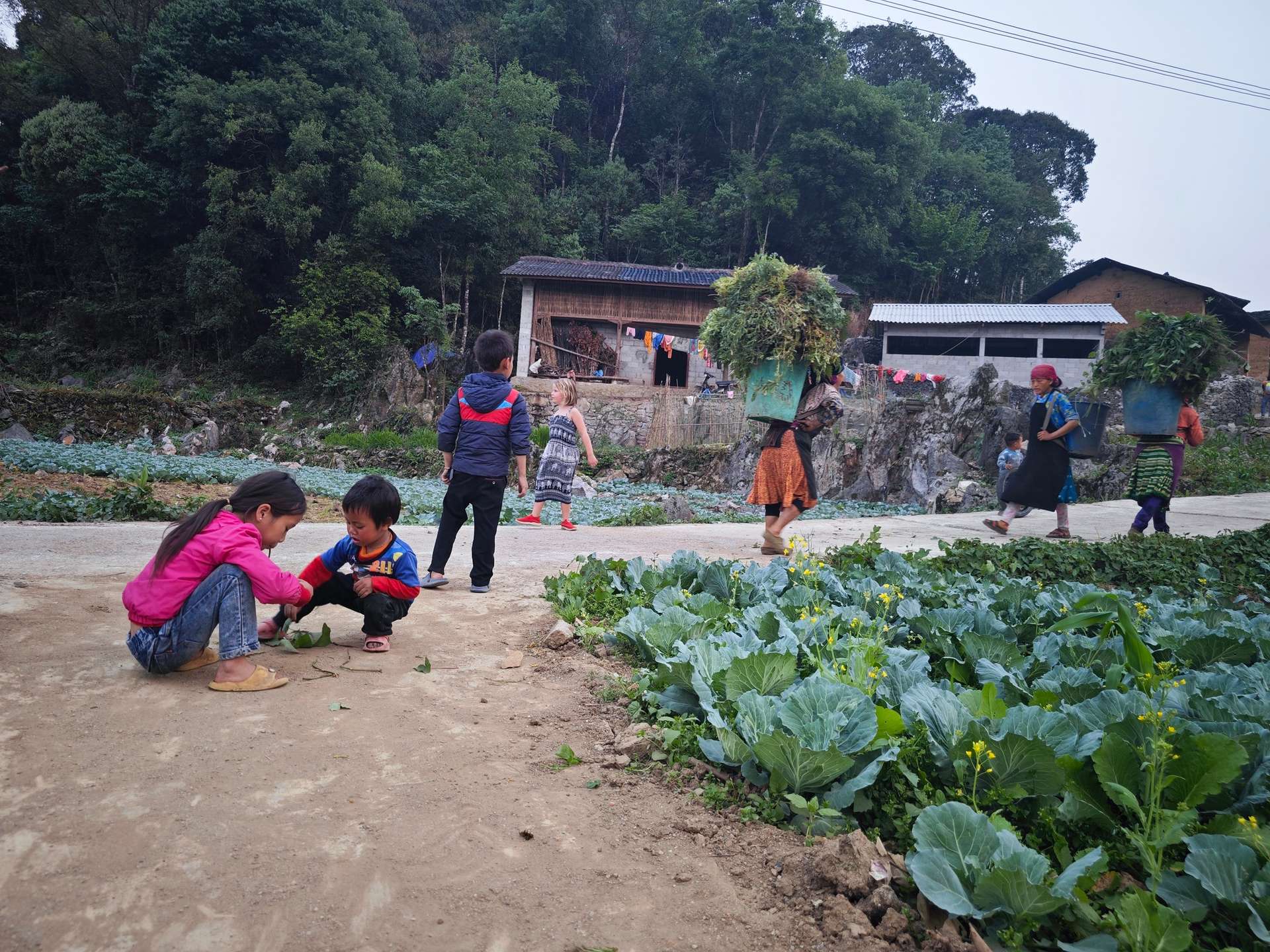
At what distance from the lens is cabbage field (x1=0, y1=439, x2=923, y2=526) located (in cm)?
1160

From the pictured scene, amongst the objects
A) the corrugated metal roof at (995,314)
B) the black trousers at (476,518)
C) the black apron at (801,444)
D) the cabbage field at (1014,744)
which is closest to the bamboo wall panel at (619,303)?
the corrugated metal roof at (995,314)

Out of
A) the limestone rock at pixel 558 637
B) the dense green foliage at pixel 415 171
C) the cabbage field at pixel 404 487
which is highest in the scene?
the dense green foliage at pixel 415 171

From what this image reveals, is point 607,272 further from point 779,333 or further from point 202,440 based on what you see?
point 779,333

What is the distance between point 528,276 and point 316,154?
772 cm

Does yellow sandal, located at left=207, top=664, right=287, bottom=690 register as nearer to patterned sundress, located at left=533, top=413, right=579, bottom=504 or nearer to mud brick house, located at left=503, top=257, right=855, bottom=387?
patterned sundress, located at left=533, top=413, right=579, bottom=504

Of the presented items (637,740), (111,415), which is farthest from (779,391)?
(111,415)

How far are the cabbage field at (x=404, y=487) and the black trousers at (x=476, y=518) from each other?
16.1 feet

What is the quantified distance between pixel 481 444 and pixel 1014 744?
11.6 feet

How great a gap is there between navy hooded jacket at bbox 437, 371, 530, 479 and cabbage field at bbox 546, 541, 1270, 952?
167 cm

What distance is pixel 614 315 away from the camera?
29.4 meters

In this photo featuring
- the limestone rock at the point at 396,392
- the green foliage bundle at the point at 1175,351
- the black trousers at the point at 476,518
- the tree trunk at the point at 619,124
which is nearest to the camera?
the black trousers at the point at 476,518

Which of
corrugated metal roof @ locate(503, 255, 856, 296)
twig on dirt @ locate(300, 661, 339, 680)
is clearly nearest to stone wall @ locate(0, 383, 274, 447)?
corrugated metal roof @ locate(503, 255, 856, 296)

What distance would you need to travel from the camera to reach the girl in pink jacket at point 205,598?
2934 mm

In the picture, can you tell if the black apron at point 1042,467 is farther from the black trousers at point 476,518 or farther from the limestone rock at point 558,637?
the limestone rock at point 558,637
